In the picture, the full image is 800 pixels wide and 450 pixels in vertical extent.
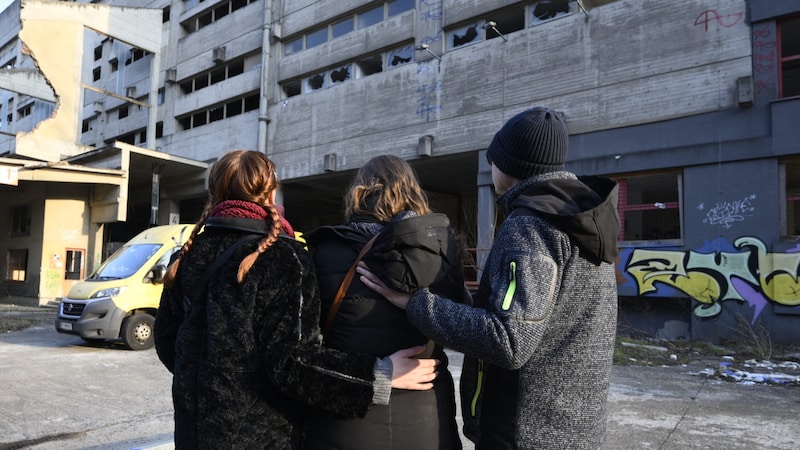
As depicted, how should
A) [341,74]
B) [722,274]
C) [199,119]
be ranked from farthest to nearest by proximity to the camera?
[199,119], [341,74], [722,274]

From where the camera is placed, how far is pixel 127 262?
9.58m

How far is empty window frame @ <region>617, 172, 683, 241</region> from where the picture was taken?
12.6 meters

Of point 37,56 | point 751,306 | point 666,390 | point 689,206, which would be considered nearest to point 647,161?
point 689,206

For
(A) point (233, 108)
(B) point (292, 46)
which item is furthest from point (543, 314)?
(A) point (233, 108)

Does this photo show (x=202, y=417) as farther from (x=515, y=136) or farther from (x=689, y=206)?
(x=689, y=206)

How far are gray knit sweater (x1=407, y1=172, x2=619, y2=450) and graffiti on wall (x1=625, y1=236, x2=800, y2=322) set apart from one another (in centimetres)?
1148

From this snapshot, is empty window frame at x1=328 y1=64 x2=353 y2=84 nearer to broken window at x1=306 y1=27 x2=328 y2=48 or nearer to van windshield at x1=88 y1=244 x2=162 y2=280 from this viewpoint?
broken window at x1=306 y1=27 x2=328 y2=48

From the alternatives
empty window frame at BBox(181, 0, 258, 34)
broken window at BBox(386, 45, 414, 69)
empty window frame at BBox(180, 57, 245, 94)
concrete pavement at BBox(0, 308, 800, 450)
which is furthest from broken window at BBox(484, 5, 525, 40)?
empty window frame at BBox(180, 57, 245, 94)

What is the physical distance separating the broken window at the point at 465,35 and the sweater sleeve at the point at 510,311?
53.7ft

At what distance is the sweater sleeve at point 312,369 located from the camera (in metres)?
1.77

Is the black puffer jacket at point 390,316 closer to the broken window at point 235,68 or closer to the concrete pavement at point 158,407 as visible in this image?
the concrete pavement at point 158,407

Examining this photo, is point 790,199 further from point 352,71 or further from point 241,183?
point 352,71

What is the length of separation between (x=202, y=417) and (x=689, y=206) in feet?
41.4

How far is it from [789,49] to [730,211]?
436 cm
